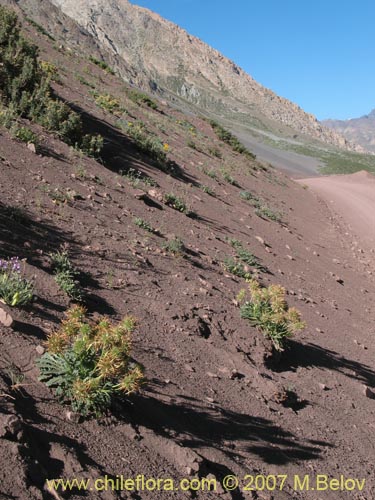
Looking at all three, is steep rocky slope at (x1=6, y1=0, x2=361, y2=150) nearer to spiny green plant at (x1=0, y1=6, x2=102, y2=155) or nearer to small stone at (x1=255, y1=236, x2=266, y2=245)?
spiny green plant at (x1=0, y1=6, x2=102, y2=155)

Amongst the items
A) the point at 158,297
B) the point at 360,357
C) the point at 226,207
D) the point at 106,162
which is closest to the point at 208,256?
the point at 158,297

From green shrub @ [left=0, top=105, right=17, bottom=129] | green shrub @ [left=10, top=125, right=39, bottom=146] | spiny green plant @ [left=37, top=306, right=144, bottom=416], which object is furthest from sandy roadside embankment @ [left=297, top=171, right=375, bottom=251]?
spiny green plant @ [left=37, top=306, right=144, bottom=416]

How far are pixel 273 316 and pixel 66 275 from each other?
3006 millimetres

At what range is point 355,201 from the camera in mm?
26484

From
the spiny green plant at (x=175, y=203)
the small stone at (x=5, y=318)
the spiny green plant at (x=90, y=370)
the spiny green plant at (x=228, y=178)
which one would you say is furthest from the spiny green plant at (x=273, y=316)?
the spiny green plant at (x=228, y=178)

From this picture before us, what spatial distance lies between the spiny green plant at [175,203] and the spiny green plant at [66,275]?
5.20m

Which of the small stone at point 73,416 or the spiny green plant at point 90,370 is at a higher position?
the spiny green plant at point 90,370

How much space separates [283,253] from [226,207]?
8.69 ft

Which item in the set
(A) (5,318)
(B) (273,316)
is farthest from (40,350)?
(B) (273,316)

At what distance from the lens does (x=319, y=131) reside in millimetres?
133250

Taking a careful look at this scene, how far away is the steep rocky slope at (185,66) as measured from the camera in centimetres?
11438

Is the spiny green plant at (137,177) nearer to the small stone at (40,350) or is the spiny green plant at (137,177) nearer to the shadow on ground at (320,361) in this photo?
the shadow on ground at (320,361)

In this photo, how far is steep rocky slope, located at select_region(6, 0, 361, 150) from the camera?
375 feet

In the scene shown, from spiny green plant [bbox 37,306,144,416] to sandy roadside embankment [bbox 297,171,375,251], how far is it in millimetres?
15159
